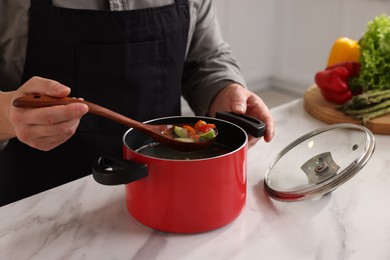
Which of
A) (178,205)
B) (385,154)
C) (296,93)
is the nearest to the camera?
(178,205)

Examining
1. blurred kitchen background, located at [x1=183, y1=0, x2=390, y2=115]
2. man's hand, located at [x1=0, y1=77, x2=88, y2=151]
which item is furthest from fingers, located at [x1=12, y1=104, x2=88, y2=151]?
blurred kitchen background, located at [x1=183, y1=0, x2=390, y2=115]

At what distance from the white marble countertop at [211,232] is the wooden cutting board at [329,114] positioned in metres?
0.28

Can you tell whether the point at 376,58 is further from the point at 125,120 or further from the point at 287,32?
the point at 287,32

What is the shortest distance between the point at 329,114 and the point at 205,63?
0.32m

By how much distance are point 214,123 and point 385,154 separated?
412 mm

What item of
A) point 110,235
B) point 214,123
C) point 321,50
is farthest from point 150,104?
point 321,50

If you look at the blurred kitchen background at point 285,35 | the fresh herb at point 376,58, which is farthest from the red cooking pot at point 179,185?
the blurred kitchen background at point 285,35

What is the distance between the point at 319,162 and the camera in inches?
33.2

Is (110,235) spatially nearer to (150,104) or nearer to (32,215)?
(32,215)

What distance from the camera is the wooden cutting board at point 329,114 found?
1.13 meters

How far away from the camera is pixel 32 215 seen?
77 centimetres

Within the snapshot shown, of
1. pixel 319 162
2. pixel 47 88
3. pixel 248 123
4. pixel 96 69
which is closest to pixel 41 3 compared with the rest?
pixel 96 69

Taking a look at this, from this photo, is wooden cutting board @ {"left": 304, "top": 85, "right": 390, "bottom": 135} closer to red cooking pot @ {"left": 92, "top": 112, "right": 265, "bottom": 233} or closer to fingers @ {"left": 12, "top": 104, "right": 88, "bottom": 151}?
red cooking pot @ {"left": 92, "top": 112, "right": 265, "bottom": 233}

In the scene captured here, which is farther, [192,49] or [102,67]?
[192,49]
